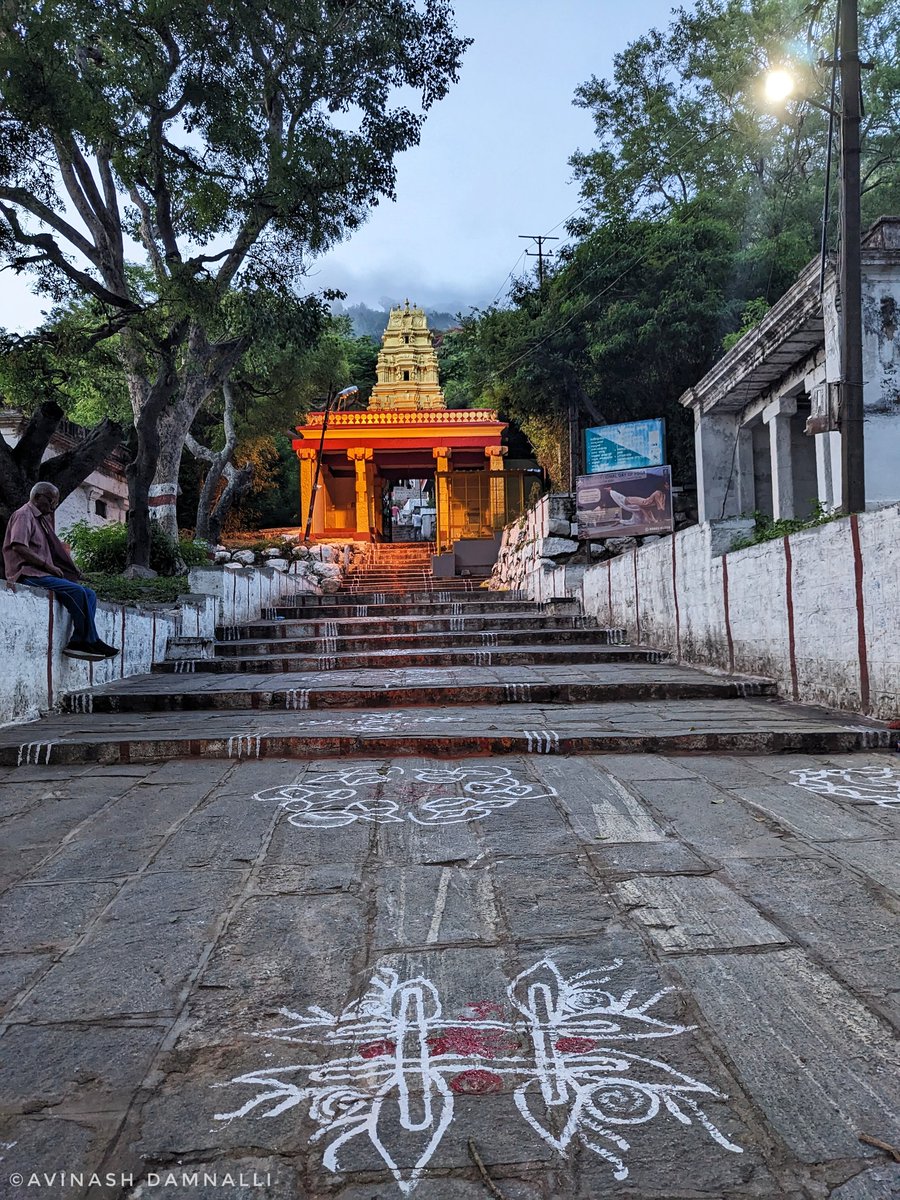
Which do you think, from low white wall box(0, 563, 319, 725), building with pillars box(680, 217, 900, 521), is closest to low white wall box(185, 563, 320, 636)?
low white wall box(0, 563, 319, 725)

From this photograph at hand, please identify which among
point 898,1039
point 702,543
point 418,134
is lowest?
point 898,1039

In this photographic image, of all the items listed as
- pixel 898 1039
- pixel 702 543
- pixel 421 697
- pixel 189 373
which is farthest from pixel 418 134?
pixel 898 1039

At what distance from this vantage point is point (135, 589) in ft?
31.9

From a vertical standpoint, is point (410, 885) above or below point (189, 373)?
below

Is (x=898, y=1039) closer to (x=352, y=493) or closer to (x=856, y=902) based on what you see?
(x=856, y=902)

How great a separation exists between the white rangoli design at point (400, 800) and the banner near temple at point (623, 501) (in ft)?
34.4

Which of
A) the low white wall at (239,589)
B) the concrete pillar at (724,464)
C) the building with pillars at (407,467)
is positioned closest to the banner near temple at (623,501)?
the concrete pillar at (724,464)

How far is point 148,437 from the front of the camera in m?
11.8

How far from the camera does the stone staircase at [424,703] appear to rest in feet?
14.3

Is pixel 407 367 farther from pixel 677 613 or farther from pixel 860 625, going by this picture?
pixel 860 625

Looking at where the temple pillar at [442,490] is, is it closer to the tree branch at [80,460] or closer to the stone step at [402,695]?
the tree branch at [80,460]

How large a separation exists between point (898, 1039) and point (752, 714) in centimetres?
368

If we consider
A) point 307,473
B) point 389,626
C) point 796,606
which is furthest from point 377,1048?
point 307,473

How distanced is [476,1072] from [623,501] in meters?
13.1
